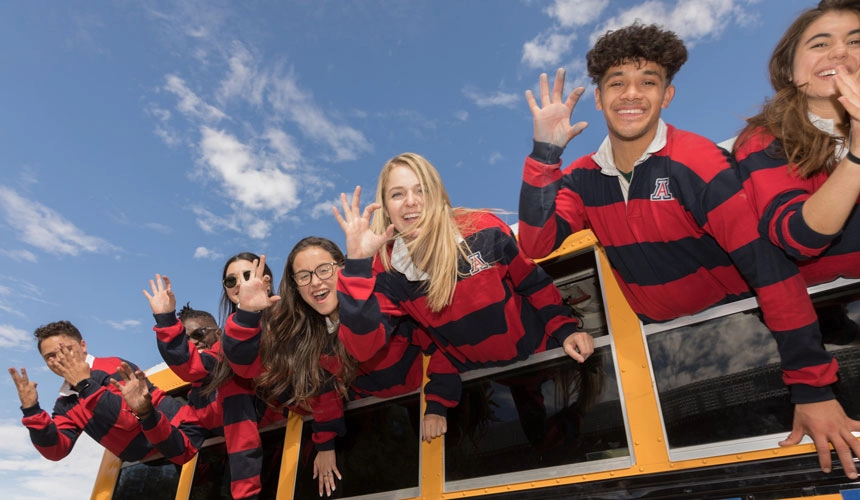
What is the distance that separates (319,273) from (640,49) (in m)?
1.53

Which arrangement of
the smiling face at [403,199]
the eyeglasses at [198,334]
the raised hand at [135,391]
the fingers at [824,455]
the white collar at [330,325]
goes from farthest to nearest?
the eyeglasses at [198,334], the raised hand at [135,391], the white collar at [330,325], the smiling face at [403,199], the fingers at [824,455]

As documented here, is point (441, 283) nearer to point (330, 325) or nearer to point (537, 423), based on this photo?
point (537, 423)

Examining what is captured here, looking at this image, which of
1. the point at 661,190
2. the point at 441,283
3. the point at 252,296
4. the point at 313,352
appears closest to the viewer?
the point at 661,190

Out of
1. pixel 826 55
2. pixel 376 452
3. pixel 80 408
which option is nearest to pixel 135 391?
pixel 80 408

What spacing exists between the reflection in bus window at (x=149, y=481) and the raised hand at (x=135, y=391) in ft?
1.74

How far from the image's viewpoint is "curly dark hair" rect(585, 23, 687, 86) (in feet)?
6.03

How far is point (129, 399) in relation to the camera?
288cm

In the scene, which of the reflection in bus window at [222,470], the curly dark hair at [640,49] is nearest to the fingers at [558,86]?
the curly dark hair at [640,49]

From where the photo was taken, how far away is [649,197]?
179cm

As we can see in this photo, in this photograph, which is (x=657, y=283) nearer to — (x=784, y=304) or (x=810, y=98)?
(x=784, y=304)

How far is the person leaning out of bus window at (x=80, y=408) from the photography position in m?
3.17

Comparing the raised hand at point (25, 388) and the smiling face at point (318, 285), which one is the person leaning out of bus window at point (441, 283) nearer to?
the smiling face at point (318, 285)

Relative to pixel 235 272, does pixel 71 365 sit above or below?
below

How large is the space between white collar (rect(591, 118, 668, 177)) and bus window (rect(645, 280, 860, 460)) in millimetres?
533
